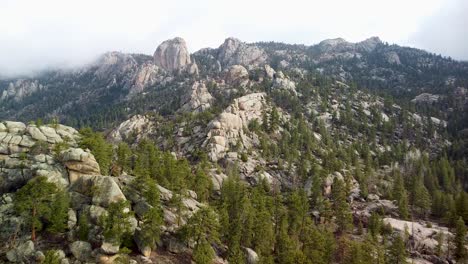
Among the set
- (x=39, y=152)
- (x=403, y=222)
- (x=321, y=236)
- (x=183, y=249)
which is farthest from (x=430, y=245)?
(x=39, y=152)

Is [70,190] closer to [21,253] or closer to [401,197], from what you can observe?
[21,253]

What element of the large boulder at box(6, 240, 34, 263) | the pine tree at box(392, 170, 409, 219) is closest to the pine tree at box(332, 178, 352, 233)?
the pine tree at box(392, 170, 409, 219)

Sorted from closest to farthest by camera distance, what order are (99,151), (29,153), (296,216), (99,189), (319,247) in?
(99,189) < (319,247) < (29,153) < (99,151) < (296,216)

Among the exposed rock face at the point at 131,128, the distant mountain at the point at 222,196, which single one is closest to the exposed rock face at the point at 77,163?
the distant mountain at the point at 222,196

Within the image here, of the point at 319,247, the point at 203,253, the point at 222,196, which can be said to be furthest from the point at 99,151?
the point at 319,247

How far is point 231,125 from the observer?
160 meters

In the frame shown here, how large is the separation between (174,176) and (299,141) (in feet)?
285

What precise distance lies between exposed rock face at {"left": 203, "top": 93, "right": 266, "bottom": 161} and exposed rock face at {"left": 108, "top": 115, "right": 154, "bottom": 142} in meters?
42.5

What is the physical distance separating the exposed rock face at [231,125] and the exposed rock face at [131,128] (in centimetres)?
4246

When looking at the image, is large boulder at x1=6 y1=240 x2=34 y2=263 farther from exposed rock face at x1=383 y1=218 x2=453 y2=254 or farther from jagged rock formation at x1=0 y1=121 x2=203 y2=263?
exposed rock face at x1=383 y1=218 x2=453 y2=254

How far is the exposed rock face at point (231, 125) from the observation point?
144 metres

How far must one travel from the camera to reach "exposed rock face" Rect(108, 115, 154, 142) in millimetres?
176875

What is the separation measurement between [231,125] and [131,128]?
55949mm

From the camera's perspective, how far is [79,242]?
57.3 m
